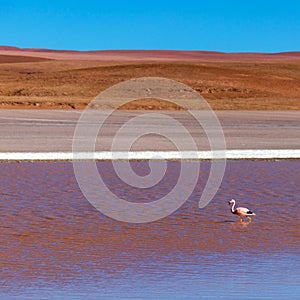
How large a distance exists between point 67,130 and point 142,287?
25.3 metres

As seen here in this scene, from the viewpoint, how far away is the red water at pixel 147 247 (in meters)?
8.16

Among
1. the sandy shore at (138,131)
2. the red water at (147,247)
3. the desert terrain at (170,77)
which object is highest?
the desert terrain at (170,77)

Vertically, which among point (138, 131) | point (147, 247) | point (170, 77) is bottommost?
point (147, 247)

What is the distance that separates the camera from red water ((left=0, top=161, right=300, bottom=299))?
26.8ft

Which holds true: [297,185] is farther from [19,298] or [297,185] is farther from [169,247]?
[19,298]

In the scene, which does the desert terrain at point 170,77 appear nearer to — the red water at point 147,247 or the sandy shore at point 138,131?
the sandy shore at point 138,131

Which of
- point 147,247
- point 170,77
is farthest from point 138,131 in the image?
point 170,77

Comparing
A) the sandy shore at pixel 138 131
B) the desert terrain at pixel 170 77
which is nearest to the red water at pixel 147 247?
the sandy shore at pixel 138 131

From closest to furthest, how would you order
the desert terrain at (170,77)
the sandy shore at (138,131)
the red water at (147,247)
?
the red water at (147,247), the sandy shore at (138,131), the desert terrain at (170,77)

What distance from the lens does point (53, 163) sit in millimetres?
20906

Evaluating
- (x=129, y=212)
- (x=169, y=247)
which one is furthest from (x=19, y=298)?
Answer: (x=129, y=212)

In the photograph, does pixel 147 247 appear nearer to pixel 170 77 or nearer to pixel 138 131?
pixel 138 131

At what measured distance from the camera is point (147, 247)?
10.4 meters

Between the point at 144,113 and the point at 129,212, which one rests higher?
the point at 144,113
